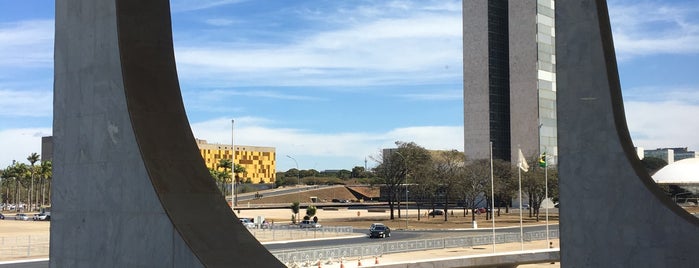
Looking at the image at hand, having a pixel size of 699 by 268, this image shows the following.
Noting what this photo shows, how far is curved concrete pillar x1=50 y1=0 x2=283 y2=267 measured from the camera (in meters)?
10.6

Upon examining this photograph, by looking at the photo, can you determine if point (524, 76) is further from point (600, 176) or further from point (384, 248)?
point (600, 176)

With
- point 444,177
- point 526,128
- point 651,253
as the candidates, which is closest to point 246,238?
point 651,253

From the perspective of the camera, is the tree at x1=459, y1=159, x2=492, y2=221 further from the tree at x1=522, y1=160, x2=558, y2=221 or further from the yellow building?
the yellow building

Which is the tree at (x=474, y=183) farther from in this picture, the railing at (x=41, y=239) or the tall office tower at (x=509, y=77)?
the tall office tower at (x=509, y=77)

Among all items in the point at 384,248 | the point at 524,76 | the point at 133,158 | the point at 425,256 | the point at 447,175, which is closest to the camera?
the point at 133,158

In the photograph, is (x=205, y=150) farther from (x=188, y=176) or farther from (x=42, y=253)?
(x=188, y=176)

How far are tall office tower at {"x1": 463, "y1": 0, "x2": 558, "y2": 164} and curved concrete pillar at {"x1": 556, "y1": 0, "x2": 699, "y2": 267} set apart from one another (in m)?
104

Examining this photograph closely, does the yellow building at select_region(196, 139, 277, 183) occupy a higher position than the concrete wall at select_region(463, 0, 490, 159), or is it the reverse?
the concrete wall at select_region(463, 0, 490, 159)

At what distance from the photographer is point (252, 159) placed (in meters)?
172

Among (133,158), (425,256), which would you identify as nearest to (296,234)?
(425,256)

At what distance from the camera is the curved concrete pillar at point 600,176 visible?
380 inches

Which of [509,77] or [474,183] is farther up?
[509,77]

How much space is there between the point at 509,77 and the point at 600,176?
11475 cm

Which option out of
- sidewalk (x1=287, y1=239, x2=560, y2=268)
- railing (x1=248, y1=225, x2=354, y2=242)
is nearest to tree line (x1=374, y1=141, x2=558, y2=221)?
railing (x1=248, y1=225, x2=354, y2=242)
